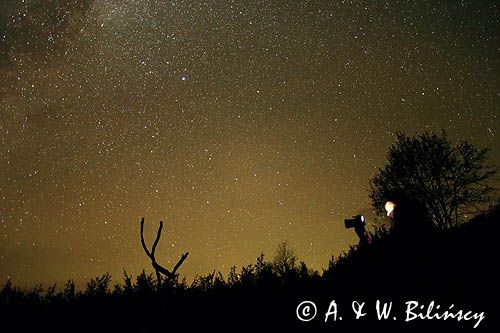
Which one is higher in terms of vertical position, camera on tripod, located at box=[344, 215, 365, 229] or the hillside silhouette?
camera on tripod, located at box=[344, 215, 365, 229]

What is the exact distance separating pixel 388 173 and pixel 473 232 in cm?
1699

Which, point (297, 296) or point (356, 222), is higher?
point (356, 222)

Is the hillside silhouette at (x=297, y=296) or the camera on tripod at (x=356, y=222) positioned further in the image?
the camera on tripod at (x=356, y=222)

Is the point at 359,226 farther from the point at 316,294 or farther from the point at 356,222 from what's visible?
the point at 316,294

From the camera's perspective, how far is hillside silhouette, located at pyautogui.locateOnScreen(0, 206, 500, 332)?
5.45 m

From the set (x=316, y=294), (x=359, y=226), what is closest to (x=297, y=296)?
(x=316, y=294)

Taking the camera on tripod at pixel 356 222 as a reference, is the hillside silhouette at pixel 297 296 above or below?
below

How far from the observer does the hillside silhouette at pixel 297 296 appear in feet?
17.9

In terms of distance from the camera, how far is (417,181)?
2273 cm

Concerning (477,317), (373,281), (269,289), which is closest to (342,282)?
(373,281)

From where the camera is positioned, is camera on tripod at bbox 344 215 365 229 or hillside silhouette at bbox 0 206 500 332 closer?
hillside silhouette at bbox 0 206 500 332

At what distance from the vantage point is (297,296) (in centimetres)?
705

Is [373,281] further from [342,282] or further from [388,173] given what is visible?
[388,173]

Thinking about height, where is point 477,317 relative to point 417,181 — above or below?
below
